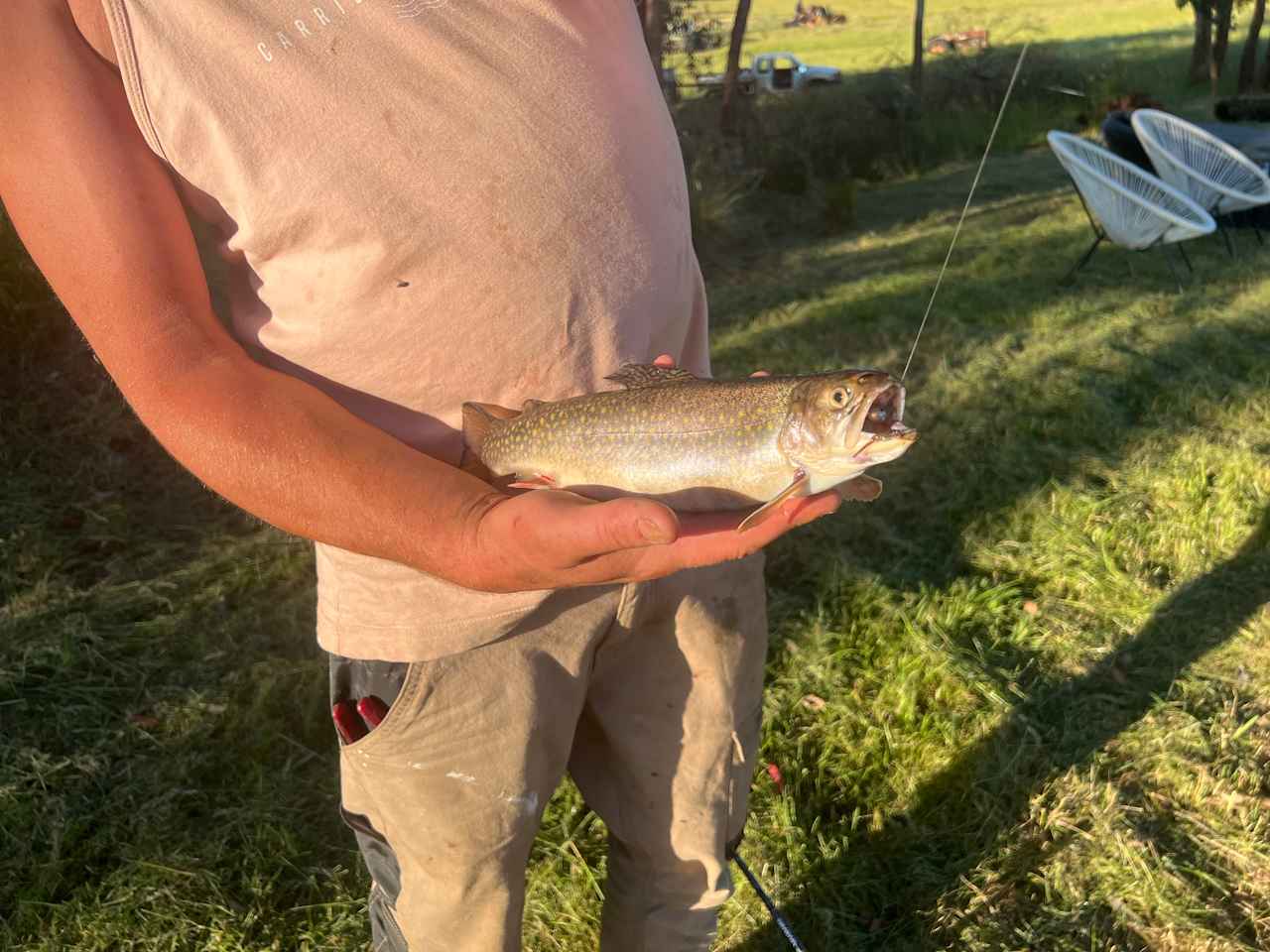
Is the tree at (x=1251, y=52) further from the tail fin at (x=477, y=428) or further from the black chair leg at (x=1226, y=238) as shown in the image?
the tail fin at (x=477, y=428)

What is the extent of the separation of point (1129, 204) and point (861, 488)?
→ 26.9 ft

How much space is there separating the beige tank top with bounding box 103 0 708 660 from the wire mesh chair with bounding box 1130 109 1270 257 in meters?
10.00

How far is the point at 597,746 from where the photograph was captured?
2.34 meters

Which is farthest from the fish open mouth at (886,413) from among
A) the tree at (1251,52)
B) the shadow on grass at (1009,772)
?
the tree at (1251,52)

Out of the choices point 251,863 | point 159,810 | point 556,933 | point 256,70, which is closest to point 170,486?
point 159,810

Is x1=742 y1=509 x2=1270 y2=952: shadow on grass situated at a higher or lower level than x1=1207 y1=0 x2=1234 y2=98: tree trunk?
higher

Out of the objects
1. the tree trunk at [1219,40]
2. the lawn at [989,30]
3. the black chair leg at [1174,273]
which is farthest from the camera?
the lawn at [989,30]

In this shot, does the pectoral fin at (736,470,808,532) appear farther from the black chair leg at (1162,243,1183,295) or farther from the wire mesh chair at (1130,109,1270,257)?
the wire mesh chair at (1130,109,1270,257)

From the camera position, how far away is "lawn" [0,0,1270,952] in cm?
343

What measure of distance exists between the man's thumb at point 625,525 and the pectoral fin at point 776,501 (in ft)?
0.81

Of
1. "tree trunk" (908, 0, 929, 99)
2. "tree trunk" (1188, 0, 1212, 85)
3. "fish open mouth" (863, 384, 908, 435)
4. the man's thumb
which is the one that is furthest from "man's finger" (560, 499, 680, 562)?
"tree trunk" (1188, 0, 1212, 85)

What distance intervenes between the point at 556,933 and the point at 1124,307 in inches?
290

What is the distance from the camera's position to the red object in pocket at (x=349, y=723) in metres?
1.93

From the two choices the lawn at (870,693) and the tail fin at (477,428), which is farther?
the lawn at (870,693)
